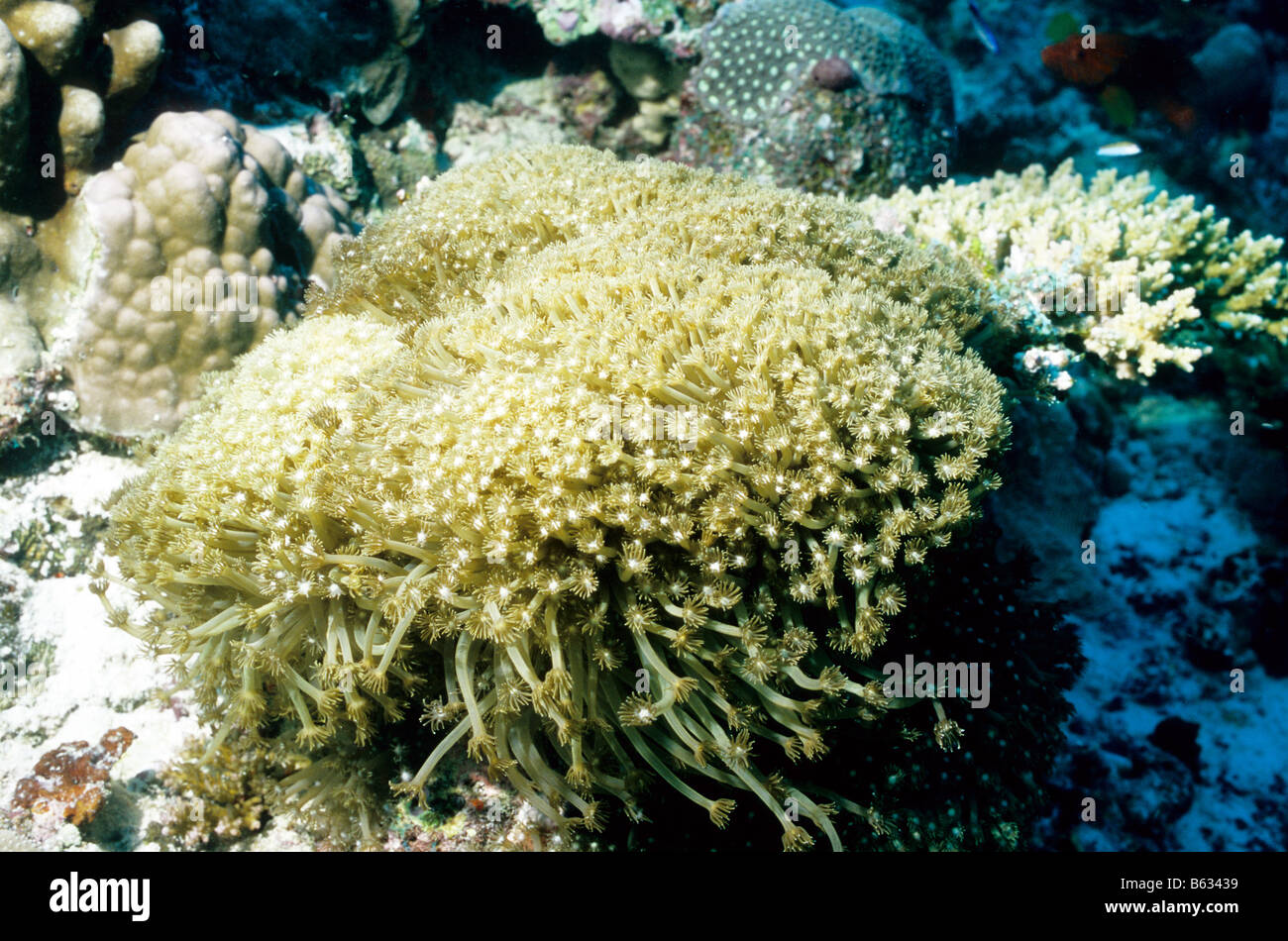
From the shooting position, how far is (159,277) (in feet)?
16.5

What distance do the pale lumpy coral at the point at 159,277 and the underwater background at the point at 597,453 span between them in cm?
3

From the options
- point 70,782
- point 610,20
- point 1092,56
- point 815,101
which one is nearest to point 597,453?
point 70,782

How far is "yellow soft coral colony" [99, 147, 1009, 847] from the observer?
9.27 feet

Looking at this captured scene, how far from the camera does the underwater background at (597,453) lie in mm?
2965

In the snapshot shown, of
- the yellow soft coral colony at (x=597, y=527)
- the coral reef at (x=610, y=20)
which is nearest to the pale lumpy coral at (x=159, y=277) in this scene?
the yellow soft coral colony at (x=597, y=527)

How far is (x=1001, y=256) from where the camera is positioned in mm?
6160

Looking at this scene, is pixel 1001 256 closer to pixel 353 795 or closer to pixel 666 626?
pixel 666 626

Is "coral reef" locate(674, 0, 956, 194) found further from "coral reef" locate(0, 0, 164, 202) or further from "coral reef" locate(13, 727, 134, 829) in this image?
"coral reef" locate(13, 727, 134, 829)

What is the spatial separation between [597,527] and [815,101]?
6.13 meters

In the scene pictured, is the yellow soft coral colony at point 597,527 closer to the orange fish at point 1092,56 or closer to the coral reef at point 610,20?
the coral reef at point 610,20

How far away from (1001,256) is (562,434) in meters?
5.15

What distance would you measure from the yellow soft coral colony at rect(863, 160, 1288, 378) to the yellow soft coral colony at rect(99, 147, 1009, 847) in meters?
2.82

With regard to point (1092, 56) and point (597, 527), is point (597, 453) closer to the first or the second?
point (597, 527)
